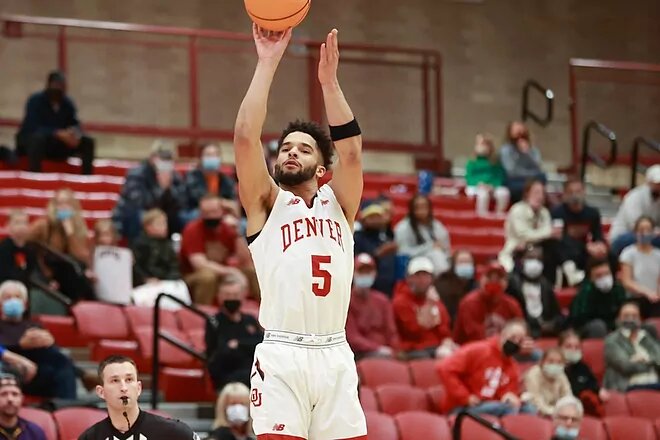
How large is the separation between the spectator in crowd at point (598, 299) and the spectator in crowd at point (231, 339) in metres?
3.44

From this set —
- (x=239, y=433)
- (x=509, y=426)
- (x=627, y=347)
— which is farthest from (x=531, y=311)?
(x=239, y=433)

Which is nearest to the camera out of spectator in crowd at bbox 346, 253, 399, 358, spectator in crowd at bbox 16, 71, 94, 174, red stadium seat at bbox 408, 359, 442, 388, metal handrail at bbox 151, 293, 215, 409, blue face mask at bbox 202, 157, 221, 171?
metal handrail at bbox 151, 293, 215, 409

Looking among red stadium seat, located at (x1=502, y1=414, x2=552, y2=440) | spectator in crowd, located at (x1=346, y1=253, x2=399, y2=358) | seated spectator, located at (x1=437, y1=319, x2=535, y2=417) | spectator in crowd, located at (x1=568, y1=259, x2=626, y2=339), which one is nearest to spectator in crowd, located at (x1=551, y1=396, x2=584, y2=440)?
red stadium seat, located at (x1=502, y1=414, x2=552, y2=440)

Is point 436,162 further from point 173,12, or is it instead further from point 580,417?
point 580,417

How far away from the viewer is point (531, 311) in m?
13.1

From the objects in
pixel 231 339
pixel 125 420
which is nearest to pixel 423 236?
pixel 231 339

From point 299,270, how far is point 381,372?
217 inches

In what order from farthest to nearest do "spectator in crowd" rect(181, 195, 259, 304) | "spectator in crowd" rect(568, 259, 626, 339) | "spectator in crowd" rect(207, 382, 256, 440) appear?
"spectator in crowd" rect(568, 259, 626, 339), "spectator in crowd" rect(181, 195, 259, 304), "spectator in crowd" rect(207, 382, 256, 440)

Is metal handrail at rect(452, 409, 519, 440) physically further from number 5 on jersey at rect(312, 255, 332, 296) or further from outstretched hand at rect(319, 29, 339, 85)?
outstretched hand at rect(319, 29, 339, 85)

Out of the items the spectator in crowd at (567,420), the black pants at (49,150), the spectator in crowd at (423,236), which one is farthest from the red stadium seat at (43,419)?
the black pants at (49,150)

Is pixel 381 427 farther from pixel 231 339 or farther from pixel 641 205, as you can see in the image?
pixel 641 205

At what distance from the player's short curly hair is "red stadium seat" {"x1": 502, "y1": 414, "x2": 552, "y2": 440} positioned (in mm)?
4771

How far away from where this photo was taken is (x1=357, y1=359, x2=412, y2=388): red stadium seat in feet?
37.0

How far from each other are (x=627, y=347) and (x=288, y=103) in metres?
7.19
